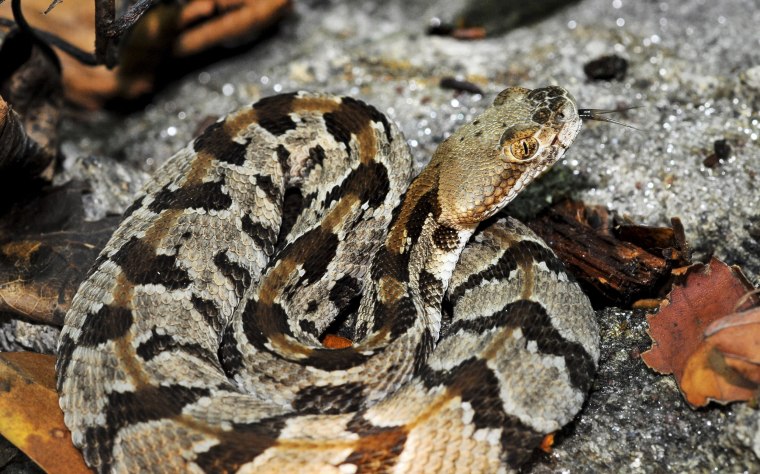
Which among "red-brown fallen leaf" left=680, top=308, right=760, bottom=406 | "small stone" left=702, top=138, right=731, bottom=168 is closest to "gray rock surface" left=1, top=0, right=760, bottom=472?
"small stone" left=702, top=138, right=731, bottom=168

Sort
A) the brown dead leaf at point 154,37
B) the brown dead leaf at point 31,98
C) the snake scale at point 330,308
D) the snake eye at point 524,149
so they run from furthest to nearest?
the brown dead leaf at point 154,37 < the brown dead leaf at point 31,98 < the snake eye at point 524,149 < the snake scale at point 330,308

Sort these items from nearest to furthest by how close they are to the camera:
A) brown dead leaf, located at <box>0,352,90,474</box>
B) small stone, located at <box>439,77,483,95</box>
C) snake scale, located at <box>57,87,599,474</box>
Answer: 1. snake scale, located at <box>57,87,599,474</box>
2. brown dead leaf, located at <box>0,352,90,474</box>
3. small stone, located at <box>439,77,483,95</box>

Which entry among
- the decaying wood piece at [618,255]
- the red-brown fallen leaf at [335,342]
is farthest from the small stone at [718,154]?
the red-brown fallen leaf at [335,342]

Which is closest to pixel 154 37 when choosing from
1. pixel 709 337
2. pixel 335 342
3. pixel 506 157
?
pixel 335 342

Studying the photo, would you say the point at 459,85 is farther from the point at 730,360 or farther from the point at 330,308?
the point at 730,360

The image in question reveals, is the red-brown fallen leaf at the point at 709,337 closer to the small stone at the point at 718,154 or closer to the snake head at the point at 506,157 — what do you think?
the snake head at the point at 506,157

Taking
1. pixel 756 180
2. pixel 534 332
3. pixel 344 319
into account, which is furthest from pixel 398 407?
pixel 756 180

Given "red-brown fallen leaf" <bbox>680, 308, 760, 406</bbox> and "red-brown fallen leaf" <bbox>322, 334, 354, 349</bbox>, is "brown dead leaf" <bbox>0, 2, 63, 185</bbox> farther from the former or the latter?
"red-brown fallen leaf" <bbox>680, 308, 760, 406</bbox>
